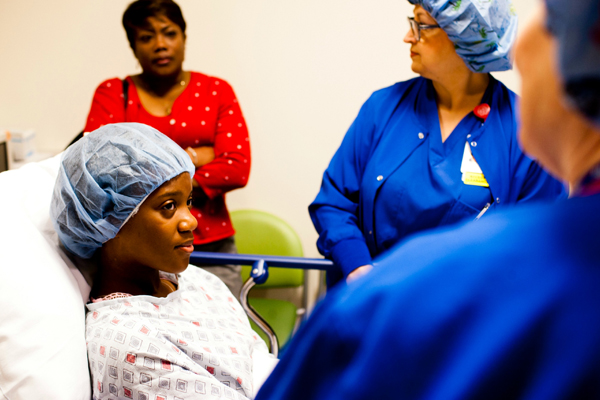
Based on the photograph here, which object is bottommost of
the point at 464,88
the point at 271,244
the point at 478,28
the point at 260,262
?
the point at 271,244

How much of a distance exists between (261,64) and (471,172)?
153 cm

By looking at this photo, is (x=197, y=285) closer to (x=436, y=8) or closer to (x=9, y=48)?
(x=436, y=8)

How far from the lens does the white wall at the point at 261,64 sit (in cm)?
266

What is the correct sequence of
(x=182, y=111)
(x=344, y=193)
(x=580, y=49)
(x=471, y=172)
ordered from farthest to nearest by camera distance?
(x=182, y=111) < (x=344, y=193) < (x=471, y=172) < (x=580, y=49)

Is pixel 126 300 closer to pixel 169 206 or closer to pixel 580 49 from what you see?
pixel 169 206

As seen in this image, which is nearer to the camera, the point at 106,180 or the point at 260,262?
the point at 106,180

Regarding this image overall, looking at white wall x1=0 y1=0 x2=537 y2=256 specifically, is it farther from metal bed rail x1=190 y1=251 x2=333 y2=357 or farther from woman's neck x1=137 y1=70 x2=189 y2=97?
metal bed rail x1=190 y1=251 x2=333 y2=357

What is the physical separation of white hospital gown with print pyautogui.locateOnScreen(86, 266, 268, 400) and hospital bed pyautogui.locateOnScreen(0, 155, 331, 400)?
5cm

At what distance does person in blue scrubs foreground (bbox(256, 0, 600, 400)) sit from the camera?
1.12 ft

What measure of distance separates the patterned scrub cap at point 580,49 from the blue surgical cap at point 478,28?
1187 millimetres

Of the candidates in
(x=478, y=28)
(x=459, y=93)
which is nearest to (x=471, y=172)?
(x=459, y=93)

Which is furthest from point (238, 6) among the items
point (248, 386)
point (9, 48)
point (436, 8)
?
point (248, 386)

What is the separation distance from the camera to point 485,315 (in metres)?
0.37

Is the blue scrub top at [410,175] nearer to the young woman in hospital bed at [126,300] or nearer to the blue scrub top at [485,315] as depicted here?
the young woman in hospital bed at [126,300]
